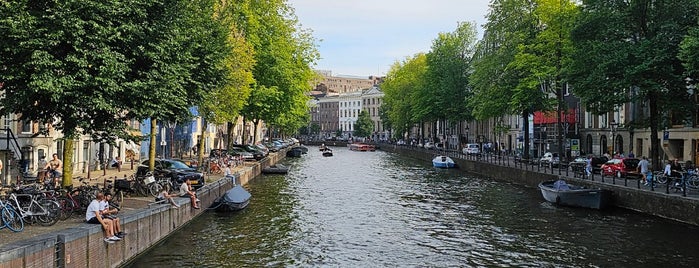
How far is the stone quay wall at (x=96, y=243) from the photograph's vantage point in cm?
1409

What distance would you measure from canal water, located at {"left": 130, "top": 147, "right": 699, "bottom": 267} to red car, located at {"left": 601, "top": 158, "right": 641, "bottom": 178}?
15.9 ft

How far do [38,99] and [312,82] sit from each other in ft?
176

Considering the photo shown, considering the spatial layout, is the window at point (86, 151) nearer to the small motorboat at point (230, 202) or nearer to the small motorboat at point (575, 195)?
the small motorboat at point (230, 202)

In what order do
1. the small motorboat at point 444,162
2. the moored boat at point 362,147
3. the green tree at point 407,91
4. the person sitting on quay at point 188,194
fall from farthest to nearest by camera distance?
1. the moored boat at point 362,147
2. the green tree at point 407,91
3. the small motorboat at point 444,162
4. the person sitting on quay at point 188,194

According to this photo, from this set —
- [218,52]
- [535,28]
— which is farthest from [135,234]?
[535,28]

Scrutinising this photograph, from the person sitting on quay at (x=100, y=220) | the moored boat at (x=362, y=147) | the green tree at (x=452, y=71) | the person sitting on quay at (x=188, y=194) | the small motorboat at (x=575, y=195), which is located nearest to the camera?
the person sitting on quay at (x=100, y=220)

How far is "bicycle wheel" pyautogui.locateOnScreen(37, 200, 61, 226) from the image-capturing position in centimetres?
1870

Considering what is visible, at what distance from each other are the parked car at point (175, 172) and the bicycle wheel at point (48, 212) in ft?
36.3

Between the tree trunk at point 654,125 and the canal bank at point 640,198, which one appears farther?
the tree trunk at point 654,125

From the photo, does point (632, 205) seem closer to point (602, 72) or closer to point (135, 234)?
point (602, 72)

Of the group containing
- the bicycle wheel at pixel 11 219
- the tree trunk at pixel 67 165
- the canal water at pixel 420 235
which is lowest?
the canal water at pixel 420 235

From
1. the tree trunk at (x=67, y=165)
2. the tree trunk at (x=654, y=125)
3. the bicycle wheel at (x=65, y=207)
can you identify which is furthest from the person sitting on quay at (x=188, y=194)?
the tree trunk at (x=654, y=125)

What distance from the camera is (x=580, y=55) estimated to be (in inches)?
1567

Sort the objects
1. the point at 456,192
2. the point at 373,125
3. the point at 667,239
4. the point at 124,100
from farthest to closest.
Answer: the point at 373,125 → the point at 456,192 → the point at 667,239 → the point at 124,100
